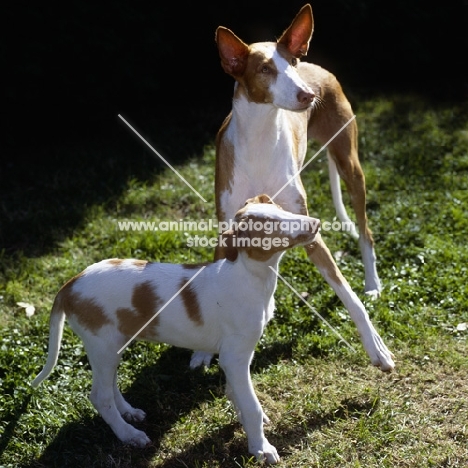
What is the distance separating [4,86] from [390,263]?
4112mm

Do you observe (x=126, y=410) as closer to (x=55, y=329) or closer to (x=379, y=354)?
(x=55, y=329)

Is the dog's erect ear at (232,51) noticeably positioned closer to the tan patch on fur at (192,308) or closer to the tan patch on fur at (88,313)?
the tan patch on fur at (192,308)

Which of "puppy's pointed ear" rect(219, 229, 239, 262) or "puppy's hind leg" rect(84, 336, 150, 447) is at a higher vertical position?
"puppy's pointed ear" rect(219, 229, 239, 262)

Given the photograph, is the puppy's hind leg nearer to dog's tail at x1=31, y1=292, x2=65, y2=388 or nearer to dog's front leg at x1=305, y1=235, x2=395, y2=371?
dog's tail at x1=31, y1=292, x2=65, y2=388

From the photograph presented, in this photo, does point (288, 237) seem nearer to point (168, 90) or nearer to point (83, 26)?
point (83, 26)

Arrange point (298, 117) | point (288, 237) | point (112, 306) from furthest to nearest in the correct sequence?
point (298, 117) < point (112, 306) < point (288, 237)

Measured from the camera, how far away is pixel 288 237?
4.06 meters

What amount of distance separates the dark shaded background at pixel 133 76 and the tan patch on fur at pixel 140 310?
2501mm

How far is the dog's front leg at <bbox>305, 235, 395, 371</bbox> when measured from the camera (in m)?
5.08

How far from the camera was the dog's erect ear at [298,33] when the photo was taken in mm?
5023

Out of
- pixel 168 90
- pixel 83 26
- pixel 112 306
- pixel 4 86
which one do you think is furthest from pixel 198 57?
pixel 112 306

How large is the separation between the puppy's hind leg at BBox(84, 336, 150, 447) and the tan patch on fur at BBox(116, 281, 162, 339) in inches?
4.8

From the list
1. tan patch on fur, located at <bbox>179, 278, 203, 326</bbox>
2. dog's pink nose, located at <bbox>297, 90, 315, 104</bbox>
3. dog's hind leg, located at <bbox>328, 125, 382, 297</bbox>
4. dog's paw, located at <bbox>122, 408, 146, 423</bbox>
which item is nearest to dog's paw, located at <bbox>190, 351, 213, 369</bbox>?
dog's paw, located at <bbox>122, 408, 146, 423</bbox>

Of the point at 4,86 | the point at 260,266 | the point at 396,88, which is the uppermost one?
the point at 260,266
